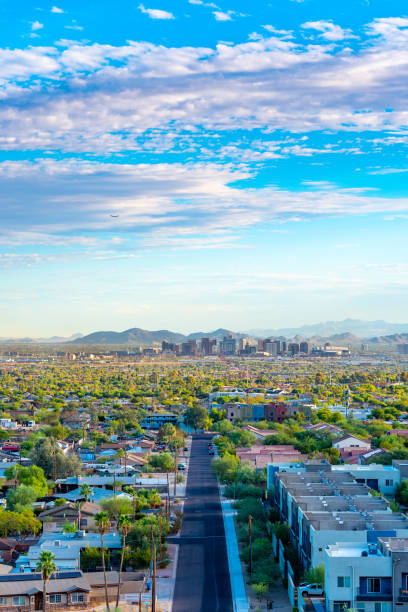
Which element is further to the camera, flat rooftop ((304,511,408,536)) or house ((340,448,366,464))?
house ((340,448,366,464))

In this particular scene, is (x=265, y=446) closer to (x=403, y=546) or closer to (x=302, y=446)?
(x=302, y=446)

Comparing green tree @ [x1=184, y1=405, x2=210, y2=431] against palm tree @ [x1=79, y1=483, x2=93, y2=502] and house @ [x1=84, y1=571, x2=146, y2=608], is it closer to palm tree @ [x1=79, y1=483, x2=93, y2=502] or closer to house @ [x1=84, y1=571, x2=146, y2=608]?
palm tree @ [x1=79, y1=483, x2=93, y2=502]

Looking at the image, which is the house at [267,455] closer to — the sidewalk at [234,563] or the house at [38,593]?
the sidewalk at [234,563]

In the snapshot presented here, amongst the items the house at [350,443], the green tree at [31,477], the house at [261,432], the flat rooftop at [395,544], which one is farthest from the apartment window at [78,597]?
the house at [261,432]

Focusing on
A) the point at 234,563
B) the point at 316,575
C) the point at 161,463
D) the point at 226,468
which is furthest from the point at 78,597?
the point at 161,463

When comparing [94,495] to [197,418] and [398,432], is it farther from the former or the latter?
[197,418]

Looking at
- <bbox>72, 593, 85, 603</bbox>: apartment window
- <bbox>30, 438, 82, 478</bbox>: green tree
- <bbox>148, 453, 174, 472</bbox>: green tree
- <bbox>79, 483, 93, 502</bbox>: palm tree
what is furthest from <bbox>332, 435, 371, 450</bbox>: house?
<bbox>72, 593, 85, 603</bbox>: apartment window

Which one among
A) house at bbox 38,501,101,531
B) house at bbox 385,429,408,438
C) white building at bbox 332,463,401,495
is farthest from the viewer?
house at bbox 385,429,408,438
